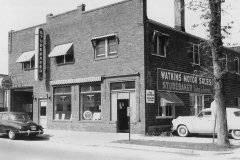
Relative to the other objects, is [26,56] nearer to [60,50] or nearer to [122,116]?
[60,50]

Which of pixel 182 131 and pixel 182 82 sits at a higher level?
pixel 182 82

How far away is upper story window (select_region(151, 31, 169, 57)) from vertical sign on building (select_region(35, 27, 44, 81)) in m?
9.15

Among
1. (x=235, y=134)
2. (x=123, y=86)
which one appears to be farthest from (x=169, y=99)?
(x=235, y=134)

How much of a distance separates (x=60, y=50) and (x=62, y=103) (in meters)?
3.84

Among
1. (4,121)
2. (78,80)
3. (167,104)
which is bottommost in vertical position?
(4,121)

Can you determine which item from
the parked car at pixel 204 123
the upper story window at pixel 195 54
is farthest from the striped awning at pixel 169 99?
the upper story window at pixel 195 54

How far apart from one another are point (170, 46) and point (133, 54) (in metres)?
3.37

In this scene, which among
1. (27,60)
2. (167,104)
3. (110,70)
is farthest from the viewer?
(27,60)

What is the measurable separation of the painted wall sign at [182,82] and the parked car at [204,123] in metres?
2.81

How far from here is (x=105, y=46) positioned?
2059cm

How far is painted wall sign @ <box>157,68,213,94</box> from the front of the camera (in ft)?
66.0

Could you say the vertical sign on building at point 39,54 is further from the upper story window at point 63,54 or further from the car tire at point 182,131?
the car tire at point 182,131

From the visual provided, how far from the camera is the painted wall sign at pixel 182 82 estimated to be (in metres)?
20.1

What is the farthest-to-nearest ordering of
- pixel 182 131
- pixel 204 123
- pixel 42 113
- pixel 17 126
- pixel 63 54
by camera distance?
1. pixel 42 113
2. pixel 63 54
3. pixel 182 131
4. pixel 204 123
5. pixel 17 126
